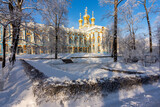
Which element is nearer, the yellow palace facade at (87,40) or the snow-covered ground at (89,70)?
the snow-covered ground at (89,70)

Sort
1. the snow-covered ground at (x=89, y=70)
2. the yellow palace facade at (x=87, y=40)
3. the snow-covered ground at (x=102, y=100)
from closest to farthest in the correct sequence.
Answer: the snow-covered ground at (x=102, y=100)
the snow-covered ground at (x=89, y=70)
the yellow palace facade at (x=87, y=40)

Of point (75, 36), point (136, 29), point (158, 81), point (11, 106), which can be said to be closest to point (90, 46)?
point (75, 36)

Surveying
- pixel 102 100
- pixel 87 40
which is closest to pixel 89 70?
pixel 102 100

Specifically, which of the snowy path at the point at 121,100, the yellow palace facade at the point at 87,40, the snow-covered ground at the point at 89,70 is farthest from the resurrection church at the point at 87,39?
the snowy path at the point at 121,100

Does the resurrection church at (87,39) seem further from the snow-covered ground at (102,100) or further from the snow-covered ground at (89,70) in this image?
the snow-covered ground at (102,100)

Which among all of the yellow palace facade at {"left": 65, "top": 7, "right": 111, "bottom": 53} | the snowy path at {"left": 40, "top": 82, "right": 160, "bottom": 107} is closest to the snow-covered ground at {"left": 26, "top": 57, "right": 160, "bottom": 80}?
the snowy path at {"left": 40, "top": 82, "right": 160, "bottom": 107}

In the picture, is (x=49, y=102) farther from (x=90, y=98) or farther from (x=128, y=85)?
(x=128, y=85)

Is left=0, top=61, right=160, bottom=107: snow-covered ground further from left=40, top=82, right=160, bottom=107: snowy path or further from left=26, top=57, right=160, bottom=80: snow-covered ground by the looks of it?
left=26, top=57, right=160, bottom=80: snow-covered ground

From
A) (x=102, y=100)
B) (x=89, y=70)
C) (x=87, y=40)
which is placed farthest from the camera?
(x=87, y=40)

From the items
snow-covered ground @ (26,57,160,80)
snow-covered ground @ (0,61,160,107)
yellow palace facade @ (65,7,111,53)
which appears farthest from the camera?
yellow palace facade @ (65,7,111,53)

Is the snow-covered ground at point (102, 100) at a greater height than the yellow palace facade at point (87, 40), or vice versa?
the yellow palace facade at point (87, 40)

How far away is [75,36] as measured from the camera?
119 feet

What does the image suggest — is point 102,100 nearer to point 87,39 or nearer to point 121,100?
point 121,100

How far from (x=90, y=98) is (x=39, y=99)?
61.1 inches
